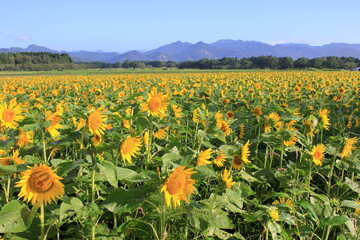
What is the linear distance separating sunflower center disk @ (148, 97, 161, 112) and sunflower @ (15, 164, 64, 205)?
1050 millimetres

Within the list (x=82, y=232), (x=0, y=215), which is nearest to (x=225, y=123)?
(x=82, y=232)

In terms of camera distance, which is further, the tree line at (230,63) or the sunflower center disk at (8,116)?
the tree line at (230,63)

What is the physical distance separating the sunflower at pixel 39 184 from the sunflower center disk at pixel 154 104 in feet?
3.44

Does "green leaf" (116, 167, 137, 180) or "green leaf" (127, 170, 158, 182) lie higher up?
"green leaf" (127, 170, 158, 182)

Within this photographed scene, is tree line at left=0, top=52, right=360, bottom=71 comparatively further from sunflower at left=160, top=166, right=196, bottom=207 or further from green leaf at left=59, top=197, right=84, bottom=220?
green leaf at left=59, top=197, right=84, bottom=220

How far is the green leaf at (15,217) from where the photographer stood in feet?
4.92

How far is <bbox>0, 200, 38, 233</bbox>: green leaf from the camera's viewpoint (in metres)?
1.50

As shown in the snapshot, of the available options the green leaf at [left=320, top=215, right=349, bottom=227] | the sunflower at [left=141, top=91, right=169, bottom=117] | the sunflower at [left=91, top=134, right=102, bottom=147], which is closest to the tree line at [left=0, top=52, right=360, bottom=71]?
the sunflower at [left=141, top=91, right=169, bottom=117]

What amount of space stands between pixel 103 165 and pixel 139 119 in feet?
3.15

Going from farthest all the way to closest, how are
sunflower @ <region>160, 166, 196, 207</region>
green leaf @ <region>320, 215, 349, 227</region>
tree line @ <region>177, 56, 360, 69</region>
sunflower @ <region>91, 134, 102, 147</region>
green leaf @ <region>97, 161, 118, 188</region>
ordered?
tree line @ <region>177, 56, 360, 69</region> → sunflower @ <region>91, 134, 102, 147</region> → green leaf @ <region>320, 215, 349, 227</region> → green leaf @ <region>97, 161, 118, 188</region> → sunflower @ <region>160, 166, 196, 207</region>

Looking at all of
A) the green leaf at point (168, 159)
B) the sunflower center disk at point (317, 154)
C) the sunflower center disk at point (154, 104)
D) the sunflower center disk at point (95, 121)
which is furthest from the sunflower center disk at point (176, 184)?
the sunflower center disk at point (317, 154)

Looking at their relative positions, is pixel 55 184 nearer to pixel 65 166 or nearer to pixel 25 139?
pixel 65 166

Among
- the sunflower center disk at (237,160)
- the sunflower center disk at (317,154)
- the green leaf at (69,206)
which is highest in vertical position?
the green leaf at (69,206)

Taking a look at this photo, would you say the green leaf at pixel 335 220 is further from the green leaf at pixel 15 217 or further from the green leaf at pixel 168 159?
the green leaf at pixel 15 217
